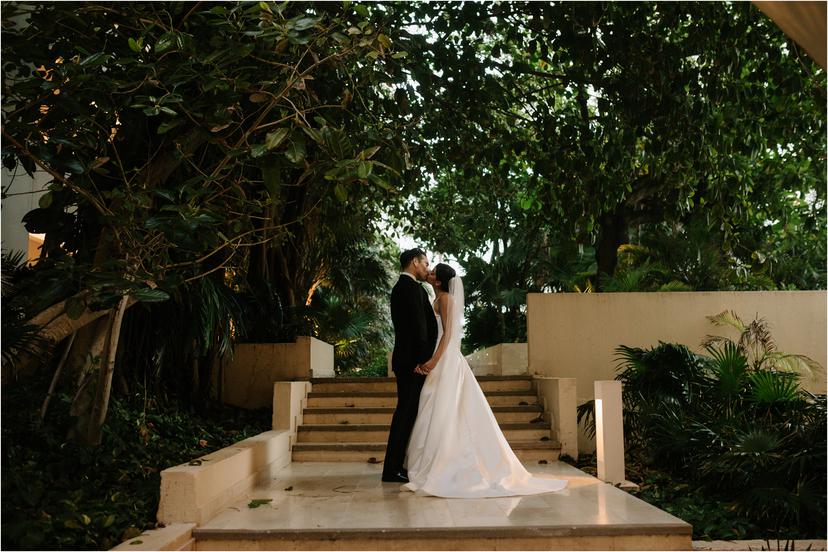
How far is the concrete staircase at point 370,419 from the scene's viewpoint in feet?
30.1

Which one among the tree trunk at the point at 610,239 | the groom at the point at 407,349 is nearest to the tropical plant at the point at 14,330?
the groom at the point at 407,349

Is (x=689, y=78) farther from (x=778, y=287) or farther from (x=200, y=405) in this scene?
(x=778, y=287)

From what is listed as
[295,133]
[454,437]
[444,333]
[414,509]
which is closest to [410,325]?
[444,333]

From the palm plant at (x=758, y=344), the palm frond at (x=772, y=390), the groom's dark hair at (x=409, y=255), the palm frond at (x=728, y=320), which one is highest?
the groom's dark hair at (x=409, y=255)

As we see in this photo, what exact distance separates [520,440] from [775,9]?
706cm

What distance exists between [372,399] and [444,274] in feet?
12.4

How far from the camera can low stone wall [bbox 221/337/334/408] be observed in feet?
37.3

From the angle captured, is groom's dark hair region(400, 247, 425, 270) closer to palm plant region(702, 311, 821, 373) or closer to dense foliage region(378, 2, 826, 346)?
dense foliage region(378, 2, 826, 346)

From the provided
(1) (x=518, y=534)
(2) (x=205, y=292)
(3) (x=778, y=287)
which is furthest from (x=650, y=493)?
(3) (x=778, y=287)

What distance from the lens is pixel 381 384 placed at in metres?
11.1

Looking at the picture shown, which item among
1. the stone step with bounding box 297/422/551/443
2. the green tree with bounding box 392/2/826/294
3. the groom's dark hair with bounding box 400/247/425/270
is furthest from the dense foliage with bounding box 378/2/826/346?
the stone step with bounding box 297/422/551/443

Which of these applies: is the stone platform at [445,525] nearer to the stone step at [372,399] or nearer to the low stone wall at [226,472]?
the low stone wall at [226,472]

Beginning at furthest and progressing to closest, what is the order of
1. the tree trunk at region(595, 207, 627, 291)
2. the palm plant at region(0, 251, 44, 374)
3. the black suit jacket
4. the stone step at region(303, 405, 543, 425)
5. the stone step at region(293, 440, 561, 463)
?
the tree trunk at region(595, 207, 627, 291)
the stone step at region(303, 405, 543, 425)
the stone step at region(293, 440, 561, 463)
the black suit jacket
the palm plant at region(0, 251, 44, 374)

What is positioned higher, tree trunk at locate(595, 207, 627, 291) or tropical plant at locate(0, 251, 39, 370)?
tree trunk at locate(595, 207, 627, 291)
